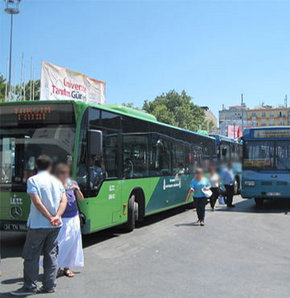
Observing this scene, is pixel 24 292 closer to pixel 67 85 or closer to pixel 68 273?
pixel 68 273

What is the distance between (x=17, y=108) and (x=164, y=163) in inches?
214

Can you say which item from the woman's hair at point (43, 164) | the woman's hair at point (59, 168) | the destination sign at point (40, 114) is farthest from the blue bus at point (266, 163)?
the woman's hair at point (43, 164)

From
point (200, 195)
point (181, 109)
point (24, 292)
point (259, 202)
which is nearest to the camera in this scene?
point (24, 292)

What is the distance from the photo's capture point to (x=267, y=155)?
1460 cm

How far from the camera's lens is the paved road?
207 inches

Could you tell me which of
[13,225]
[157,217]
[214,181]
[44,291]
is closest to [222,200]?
[214,181]

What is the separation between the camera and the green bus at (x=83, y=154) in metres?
7.45

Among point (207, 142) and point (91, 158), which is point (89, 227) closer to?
point (91, 158)

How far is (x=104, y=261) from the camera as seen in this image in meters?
6.89

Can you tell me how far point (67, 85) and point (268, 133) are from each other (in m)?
8.72

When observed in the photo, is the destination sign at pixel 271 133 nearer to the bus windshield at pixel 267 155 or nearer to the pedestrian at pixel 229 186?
the bus windshield at pixel 267 155

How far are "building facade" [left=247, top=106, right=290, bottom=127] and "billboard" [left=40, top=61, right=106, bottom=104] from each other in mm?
119200

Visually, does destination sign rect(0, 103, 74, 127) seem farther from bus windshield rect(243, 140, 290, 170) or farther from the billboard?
bus windshield rect(243, 140, 290, 170)

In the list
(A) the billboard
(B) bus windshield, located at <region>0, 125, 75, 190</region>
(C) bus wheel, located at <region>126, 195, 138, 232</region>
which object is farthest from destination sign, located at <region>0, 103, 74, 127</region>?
(A) the billboard
